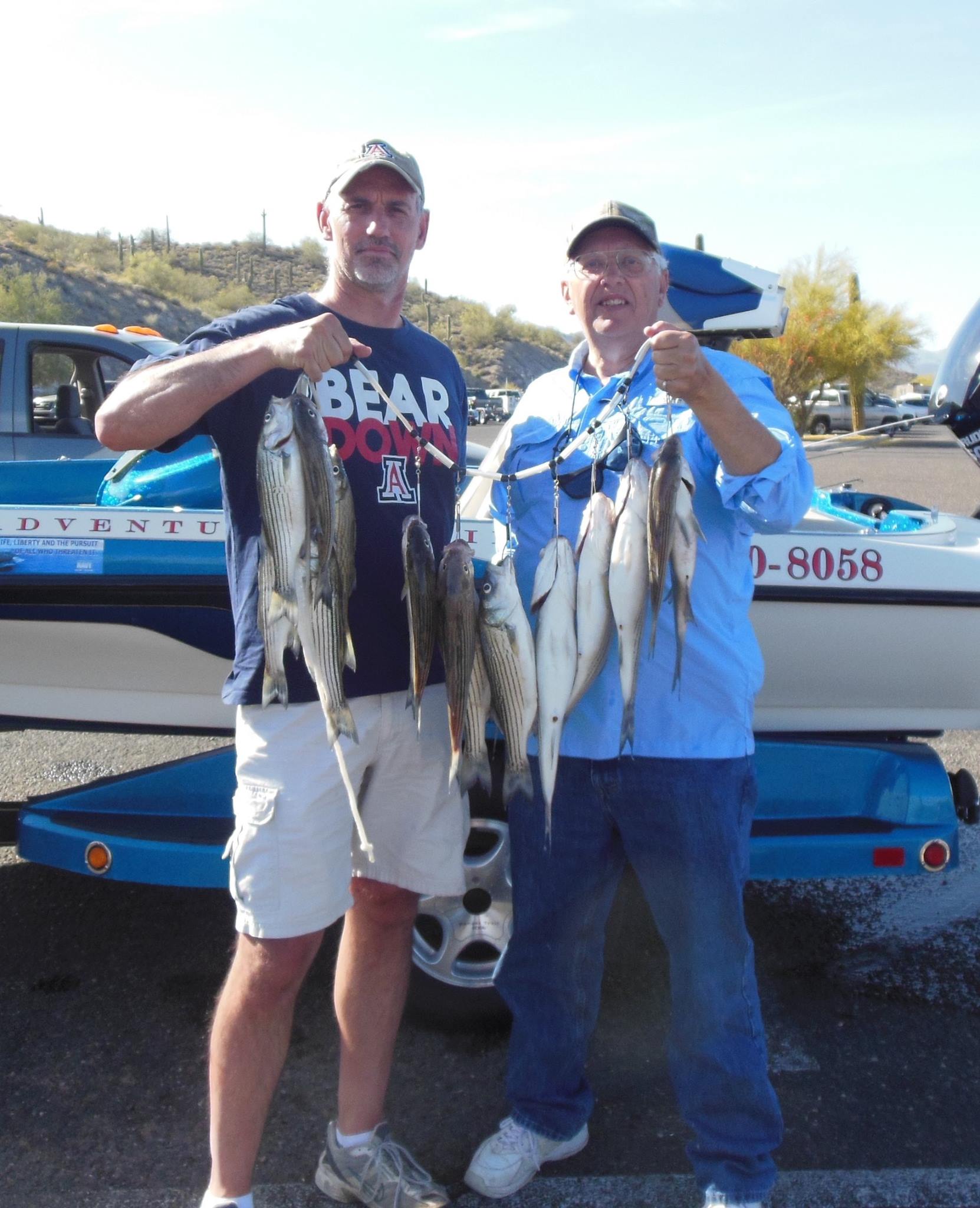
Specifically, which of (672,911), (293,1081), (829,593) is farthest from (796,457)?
(293,1081)

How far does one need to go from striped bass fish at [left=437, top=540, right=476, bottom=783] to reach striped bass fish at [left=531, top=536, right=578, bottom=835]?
5.5 inches

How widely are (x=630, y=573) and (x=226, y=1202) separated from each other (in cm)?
155

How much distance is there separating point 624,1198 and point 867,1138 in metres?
0.69

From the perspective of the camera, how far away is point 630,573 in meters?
2.12

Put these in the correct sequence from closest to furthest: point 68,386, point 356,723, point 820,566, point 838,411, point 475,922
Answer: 1. point 356,723
2. point 475,922
3. point 820,566
4. point 68,386
5. point 838,411

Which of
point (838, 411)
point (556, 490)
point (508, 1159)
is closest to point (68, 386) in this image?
point (556, 490)

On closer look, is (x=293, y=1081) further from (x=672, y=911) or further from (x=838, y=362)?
(x=838, y=362)

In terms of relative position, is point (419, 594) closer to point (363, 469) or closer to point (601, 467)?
point (363, 469)

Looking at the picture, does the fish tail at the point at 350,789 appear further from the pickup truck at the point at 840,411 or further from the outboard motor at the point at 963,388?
the pickup truck at the point at 840,411

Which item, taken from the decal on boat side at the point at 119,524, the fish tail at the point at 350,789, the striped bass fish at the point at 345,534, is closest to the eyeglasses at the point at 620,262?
the striped bass fish at the point at 345,534

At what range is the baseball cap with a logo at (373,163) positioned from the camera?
2328 mm

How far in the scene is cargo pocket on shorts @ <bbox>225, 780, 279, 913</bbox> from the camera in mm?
2246

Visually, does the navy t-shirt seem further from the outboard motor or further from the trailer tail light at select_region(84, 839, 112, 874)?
the outboard motor

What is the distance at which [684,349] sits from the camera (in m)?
1.95
